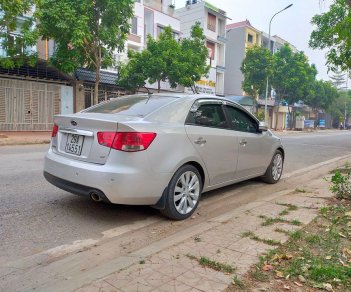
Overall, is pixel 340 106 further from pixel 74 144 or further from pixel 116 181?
pixel 116 181

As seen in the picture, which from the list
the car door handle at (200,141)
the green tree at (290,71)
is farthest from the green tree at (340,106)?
the car door handle at (200,141)

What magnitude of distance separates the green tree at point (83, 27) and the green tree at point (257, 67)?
61.5ft

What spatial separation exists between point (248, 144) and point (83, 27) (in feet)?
38.4

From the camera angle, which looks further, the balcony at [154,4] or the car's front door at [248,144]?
the balcony at [154,4]

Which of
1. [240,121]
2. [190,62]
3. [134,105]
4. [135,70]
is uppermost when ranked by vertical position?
[190,62]

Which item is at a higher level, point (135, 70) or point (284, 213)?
point (135, 70)

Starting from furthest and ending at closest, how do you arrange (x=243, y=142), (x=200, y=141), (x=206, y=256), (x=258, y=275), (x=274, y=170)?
(x=274, y=170) < (x=243, y=142) < (x=200, y=141) < (x=206, y=256) < (x=258, y=275)

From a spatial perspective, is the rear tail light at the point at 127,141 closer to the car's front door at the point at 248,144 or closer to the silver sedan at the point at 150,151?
the silver sedan at the point at 150,151

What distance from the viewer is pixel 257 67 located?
3238cm

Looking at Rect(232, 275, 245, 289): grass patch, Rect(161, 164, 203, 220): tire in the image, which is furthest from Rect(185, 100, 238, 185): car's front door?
Rect(232, 275, 245, 289): grass patch

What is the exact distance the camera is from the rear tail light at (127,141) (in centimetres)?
367

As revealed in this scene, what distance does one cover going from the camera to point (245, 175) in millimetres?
5602

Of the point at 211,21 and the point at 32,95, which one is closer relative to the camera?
the point at 32,95

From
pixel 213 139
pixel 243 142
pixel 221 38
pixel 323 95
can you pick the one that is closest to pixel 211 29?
pixel 221 38
